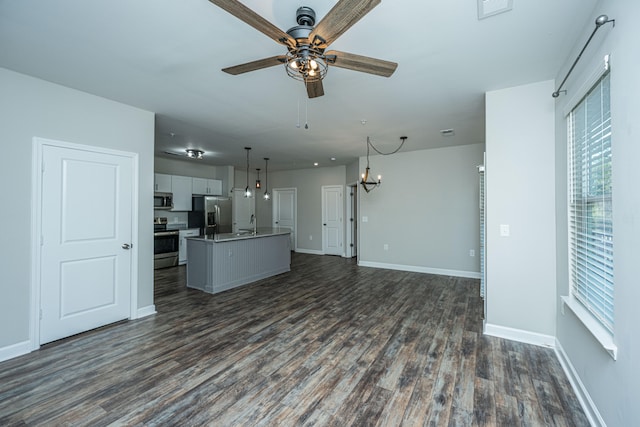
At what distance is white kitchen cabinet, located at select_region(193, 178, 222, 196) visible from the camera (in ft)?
23.7

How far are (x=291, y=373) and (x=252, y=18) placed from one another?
8.12 feet

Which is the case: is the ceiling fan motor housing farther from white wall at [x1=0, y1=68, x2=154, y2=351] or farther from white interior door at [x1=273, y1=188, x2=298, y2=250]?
white interior door at [x1=273, y1=188, x2=298, y2=250]

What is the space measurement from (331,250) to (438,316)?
489 centimetres

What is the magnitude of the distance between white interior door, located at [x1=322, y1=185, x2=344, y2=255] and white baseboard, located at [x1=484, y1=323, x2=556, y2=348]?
17.0ft

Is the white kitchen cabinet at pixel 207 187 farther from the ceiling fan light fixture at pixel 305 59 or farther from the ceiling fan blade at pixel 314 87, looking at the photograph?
the ceiling fan light fixture at pixel 305 59

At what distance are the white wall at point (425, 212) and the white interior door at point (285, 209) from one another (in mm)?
2876

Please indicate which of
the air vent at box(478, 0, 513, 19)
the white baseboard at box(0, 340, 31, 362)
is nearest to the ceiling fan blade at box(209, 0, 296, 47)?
the air vent at box(478, 0, 513, 19)

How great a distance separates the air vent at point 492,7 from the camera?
67.6 inches

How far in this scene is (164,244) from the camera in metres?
6.30

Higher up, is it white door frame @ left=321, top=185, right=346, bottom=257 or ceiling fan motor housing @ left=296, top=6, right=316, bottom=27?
ceiling fan motor housing @ left=296, top=6, right=316, bottom=27

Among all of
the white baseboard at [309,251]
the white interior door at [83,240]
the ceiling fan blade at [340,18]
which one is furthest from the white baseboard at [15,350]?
the white baseboard at [309,251]

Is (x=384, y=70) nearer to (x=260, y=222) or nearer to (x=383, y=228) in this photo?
(x=383, y=228)

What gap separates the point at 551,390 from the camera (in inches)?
83.0

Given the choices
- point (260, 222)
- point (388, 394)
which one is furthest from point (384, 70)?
point (260, 222)
